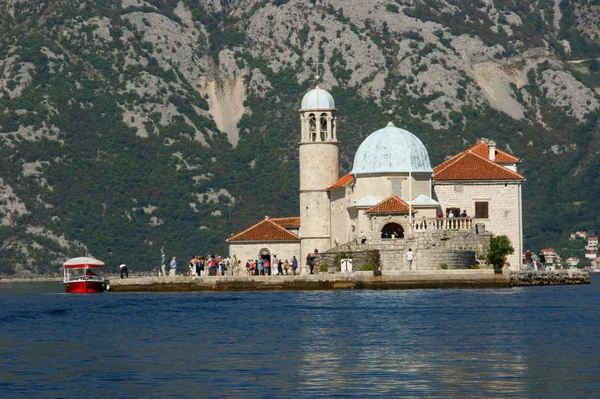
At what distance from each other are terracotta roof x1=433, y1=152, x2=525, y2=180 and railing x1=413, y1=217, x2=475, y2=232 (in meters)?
6.04

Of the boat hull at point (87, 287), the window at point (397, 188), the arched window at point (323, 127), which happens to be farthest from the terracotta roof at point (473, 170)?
the boat hull at point (87, 287)

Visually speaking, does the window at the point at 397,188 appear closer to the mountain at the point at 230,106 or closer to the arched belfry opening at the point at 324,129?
the arched belfry opening at the point at 324,129

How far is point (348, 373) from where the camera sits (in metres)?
37.7

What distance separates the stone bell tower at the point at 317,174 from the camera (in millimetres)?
91500

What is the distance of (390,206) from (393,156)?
4.37 m

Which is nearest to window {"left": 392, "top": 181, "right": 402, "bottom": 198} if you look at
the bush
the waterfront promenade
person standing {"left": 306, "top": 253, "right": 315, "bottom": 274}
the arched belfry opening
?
person standing {"left": 306, "top": 253, "right": 315, "bottom": 274}

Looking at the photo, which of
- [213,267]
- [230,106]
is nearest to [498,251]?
[213,267]

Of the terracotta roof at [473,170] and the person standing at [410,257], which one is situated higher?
the terracotta roof at [473,170]

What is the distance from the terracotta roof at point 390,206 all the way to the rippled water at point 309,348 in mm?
15597

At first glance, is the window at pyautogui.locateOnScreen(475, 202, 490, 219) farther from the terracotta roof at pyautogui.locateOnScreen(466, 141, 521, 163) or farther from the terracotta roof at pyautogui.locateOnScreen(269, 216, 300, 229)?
the terracotta roof at pyautogui.locateOnScreen(269, 216, 300, 229)

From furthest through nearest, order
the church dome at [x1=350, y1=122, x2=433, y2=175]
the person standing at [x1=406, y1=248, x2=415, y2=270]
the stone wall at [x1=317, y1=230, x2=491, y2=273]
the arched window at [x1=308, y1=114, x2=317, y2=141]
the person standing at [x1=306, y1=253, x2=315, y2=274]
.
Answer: the arched window at [x1=308, y1=114, x2=317, y2=141], the church dome at [x1=350, y1=122, x2=433, y2=175], the person standing at [x1=306, y1=253, x2=315, y2=274], the stone wall at [x1=317, y1=230, x2=491, y2=273], the person standing at [x1=406, y1=248, x2=415, y2=270]

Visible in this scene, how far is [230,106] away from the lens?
171375 mm

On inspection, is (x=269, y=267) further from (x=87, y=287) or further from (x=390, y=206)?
(x=87, y=287)

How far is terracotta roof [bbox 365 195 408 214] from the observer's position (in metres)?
82.6
